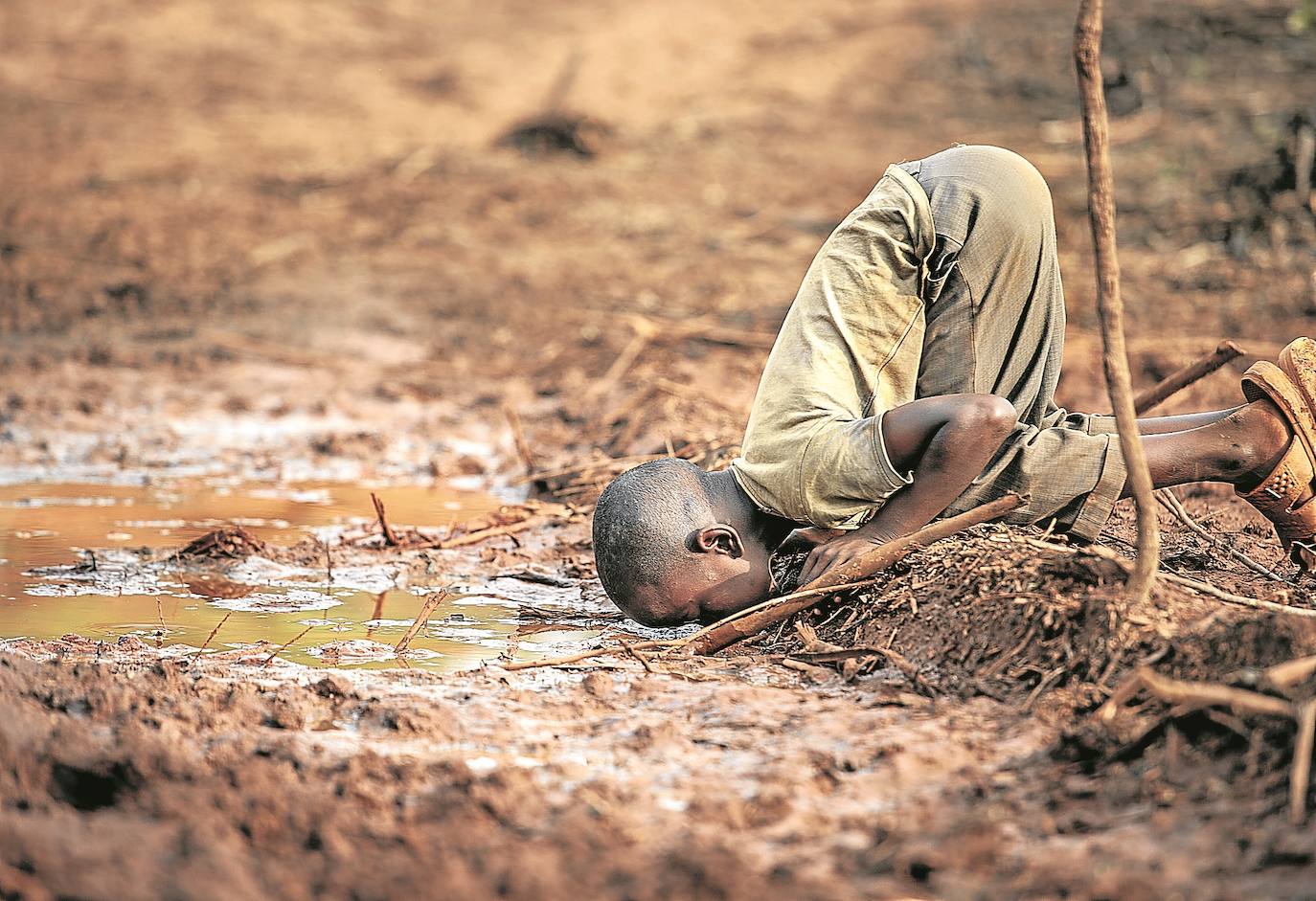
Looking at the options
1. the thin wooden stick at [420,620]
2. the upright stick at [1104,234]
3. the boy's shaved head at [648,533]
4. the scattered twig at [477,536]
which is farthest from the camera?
the scattered twig at [477,536]

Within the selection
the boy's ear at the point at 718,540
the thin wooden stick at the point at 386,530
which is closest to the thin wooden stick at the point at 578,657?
the boy's ear at the point at 718,540

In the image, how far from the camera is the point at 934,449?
3.12 metres

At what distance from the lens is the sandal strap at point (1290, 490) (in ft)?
11.0

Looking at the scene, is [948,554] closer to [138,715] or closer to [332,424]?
[138,715]

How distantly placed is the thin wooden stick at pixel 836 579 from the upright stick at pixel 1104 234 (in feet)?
2.09

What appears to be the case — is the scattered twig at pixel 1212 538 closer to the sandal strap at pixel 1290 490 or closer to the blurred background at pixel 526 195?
the sandal strap at pixel 1290 490

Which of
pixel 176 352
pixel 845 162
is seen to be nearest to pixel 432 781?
pixel 176 352

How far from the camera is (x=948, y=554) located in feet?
10.8

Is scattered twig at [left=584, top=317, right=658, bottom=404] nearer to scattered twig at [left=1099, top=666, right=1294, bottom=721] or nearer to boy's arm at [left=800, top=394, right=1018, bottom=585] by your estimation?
boy's arm at [left=800, top=394, right=1018, bottom=585]

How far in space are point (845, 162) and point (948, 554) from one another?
7.56m

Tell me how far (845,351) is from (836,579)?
0.58m

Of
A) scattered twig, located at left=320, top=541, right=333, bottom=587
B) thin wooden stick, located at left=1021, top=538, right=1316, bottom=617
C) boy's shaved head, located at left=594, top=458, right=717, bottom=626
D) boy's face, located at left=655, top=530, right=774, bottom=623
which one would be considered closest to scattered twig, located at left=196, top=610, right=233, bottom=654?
scattered twig, located at left=320, top=541, right=333, bottom=587

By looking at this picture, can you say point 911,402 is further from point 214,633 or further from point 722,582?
point 214,633

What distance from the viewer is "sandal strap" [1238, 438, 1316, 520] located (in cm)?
335
